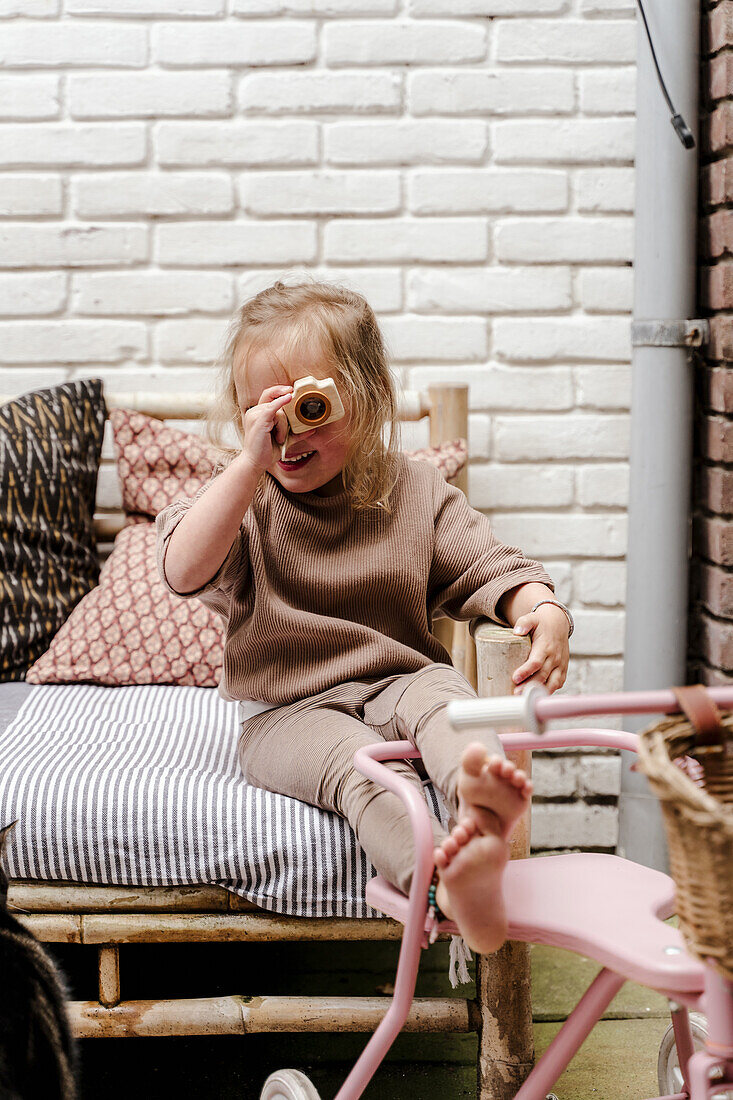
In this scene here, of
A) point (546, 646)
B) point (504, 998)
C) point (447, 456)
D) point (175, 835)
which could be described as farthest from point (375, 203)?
point (504, 998)

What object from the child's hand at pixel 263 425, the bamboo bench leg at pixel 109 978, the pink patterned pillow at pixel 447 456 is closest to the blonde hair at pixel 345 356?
the child's hand at pixel 263 425

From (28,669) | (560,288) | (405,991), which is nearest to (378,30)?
(560,288)

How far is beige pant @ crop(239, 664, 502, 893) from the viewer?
941 mm

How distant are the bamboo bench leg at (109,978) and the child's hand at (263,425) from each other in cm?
58

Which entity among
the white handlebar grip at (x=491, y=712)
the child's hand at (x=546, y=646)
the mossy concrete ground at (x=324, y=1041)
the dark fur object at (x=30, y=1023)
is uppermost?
the white handlebar grip at (x=491, y=712)

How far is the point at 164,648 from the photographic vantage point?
5.31 ft

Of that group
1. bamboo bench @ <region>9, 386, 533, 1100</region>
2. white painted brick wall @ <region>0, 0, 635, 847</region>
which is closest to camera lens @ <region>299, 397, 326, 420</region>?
bamboo bench @ <region>9, 386, 533, 1100</region>

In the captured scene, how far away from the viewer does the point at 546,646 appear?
111 centimetres

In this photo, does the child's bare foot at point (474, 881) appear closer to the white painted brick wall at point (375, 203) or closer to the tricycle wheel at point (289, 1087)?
the tricycle wheel at point (289, 1087)

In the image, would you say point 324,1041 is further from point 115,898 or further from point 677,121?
point 677,121

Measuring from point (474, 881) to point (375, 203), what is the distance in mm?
1379

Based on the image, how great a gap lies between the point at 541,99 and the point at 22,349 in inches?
40.8

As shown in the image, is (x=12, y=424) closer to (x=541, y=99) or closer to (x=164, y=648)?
(x=164, y=648)

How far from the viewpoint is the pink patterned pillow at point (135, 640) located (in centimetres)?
160
